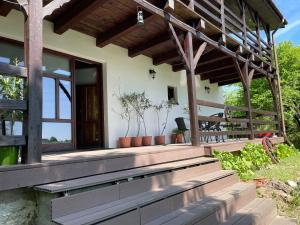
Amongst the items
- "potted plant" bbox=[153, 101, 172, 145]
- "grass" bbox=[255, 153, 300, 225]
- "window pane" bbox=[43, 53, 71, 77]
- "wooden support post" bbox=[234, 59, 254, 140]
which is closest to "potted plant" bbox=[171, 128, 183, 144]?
"potted plant" bbox=[153, 101, 172, 145]

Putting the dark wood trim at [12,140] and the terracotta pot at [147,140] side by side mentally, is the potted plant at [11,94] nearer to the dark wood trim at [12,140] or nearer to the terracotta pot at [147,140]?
the dark wood trim at [12,140]

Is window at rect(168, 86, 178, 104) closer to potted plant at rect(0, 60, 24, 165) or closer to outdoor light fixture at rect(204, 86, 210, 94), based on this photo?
outdoor light fixture at rect(204, 86, 210, 94)

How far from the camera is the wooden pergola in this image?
3117 millimetres

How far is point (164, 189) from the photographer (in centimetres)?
368

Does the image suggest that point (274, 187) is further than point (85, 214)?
Yes

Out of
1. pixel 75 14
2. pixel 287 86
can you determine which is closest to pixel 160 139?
A: pixel 75 14

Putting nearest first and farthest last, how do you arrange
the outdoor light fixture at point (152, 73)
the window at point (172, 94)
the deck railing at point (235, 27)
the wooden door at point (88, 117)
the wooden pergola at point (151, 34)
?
the wooden pergola at point (151, 34) → the wooden door at point (88, 117) → the deck railing at point (235, 27) → the outdoor light fixture at point (152, 73) → the window at point (172, 94)

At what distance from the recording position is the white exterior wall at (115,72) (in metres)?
5.93

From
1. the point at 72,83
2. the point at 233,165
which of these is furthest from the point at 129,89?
the point at 233,165

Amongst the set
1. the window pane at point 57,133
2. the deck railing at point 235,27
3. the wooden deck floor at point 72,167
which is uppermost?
the deck railing at point 235,27

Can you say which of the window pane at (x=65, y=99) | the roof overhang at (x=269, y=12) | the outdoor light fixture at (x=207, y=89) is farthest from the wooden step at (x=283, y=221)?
the outdoor light fixture at (x=207, y=89)

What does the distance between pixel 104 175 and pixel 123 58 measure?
15.9 feet

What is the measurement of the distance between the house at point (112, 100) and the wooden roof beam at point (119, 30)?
0.07ft

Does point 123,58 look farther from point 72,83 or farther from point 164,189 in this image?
point 164,189
